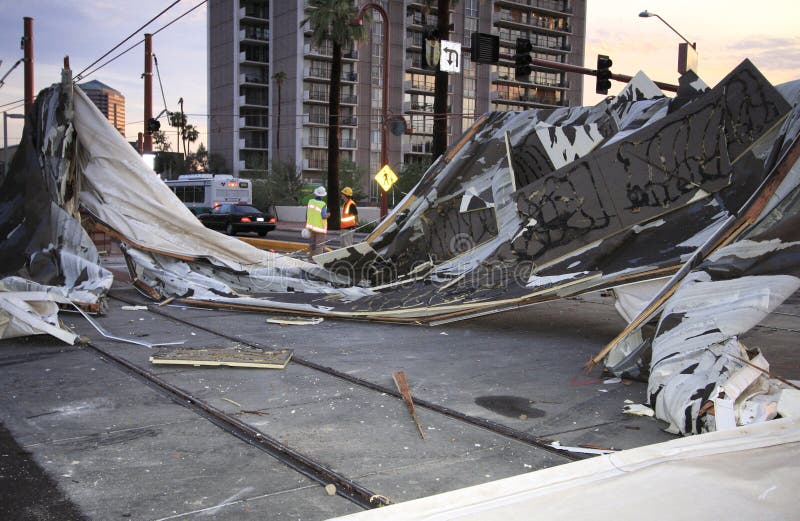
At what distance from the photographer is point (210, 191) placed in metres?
36.8

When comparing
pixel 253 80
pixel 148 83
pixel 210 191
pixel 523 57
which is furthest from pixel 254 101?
pixel 523 57

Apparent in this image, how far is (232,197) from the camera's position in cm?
3719

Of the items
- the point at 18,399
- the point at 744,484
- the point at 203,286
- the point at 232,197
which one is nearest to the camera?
the point at 744,484

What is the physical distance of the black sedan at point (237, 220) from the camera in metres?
31.1

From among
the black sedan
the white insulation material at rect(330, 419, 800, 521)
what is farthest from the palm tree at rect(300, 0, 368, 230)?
the white insulation material at rect(330, 419, 800, 521)

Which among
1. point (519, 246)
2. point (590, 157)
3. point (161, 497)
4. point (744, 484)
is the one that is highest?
point (590, 157)

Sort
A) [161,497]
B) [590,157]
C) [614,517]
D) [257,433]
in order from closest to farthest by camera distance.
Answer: [614,517] → [161,497] → [257,433] → [590,157]

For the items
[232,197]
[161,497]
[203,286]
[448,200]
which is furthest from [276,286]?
[232,197]

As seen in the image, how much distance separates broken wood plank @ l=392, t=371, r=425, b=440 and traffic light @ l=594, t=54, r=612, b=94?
16.5 meters

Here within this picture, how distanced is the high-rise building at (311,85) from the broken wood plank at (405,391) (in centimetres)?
6091

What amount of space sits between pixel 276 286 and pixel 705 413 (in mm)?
7439

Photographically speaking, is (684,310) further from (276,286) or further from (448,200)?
(276,286)

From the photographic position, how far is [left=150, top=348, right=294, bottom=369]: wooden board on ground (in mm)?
6734

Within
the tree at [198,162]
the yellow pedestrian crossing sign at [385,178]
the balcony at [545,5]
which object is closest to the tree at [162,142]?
the tree at [198,162]
